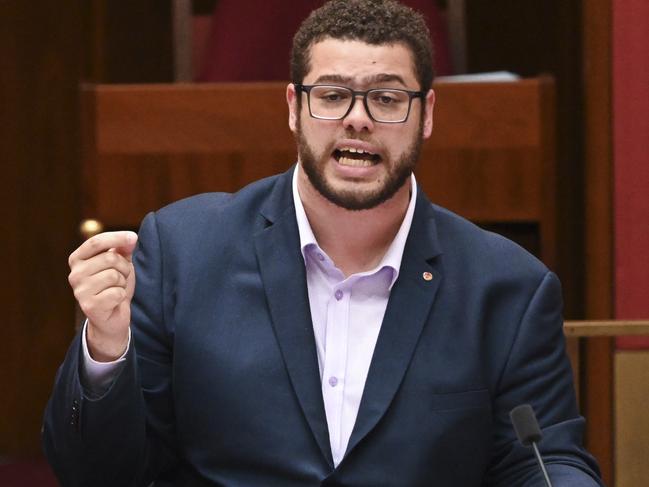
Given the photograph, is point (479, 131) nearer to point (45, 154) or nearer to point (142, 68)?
point (142, 68)

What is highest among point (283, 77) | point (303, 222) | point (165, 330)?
point (283, 77)

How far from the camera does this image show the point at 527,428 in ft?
4.21

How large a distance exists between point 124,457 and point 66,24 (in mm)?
1767

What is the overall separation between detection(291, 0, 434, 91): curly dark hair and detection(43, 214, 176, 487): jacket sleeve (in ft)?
0.85

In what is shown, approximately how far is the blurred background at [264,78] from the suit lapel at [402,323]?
0.47m

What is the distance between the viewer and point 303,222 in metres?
1.47

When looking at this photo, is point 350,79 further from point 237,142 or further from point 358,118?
point 237,142

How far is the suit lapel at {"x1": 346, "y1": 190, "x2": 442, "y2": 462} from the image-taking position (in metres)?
1.39

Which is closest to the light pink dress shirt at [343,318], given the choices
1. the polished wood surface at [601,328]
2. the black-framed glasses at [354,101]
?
the black-framed glasses at [354,101]

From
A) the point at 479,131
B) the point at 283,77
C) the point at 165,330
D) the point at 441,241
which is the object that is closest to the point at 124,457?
the point at 165,330

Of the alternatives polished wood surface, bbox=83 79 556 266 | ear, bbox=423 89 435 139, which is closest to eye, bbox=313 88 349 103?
ear, bbox=423 89 435 139

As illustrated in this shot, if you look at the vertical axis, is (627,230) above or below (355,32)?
below

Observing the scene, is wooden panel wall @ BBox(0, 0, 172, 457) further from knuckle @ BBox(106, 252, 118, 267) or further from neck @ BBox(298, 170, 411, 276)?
knuckle @ BBox(106, 252, 118, 267)

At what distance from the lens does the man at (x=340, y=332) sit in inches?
54.5
